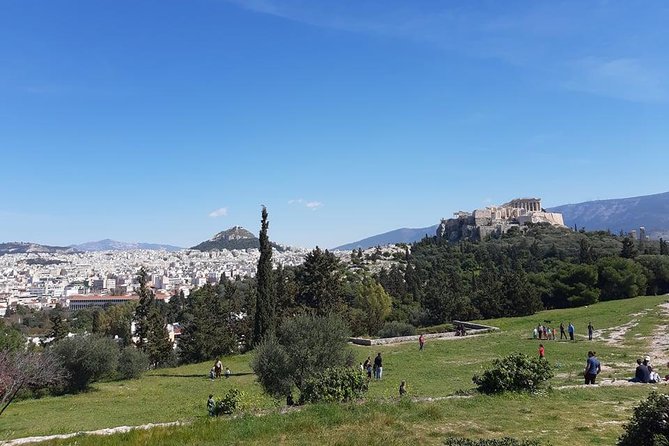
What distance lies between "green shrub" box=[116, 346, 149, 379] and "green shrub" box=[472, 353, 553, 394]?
2526 cm

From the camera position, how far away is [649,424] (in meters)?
8.77

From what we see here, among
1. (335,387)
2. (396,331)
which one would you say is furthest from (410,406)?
(396,331)

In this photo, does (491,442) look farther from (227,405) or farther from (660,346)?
(660,346)

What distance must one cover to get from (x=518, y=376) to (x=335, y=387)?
5.69m

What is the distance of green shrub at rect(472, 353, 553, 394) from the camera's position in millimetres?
15336

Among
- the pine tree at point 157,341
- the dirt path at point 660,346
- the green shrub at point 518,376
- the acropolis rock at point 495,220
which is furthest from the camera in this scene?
the acropolis rock at point 495,220

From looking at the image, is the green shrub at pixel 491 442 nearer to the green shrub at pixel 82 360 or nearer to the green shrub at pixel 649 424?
the green shrub at pixel 649 424

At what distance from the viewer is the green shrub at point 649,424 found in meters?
8.57

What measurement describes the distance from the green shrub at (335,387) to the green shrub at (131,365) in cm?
2162

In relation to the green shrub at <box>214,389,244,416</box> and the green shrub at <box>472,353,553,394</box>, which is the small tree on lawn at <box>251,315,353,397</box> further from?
the green shrub at <box>472,353,553,394</box>

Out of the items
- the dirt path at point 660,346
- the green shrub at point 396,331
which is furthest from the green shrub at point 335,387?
the green shrub at point 396,331

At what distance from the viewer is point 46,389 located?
96.8 feet

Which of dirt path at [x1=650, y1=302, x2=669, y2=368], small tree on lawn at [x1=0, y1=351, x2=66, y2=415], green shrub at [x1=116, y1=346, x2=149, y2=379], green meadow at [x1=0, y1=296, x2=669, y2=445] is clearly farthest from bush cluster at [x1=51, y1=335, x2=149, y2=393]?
dirt path at [x1=650, y1=302, x2=669, y2=368]

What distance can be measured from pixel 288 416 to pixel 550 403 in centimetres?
734
